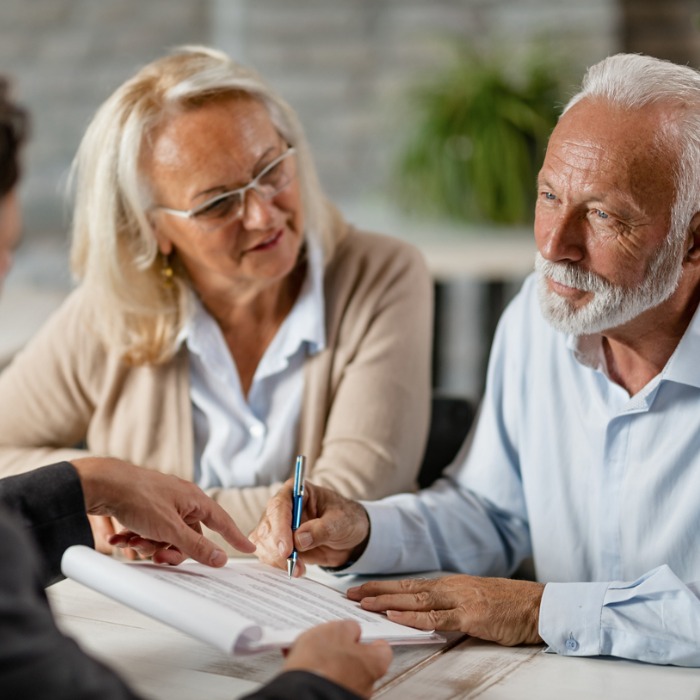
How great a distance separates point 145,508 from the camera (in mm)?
1425

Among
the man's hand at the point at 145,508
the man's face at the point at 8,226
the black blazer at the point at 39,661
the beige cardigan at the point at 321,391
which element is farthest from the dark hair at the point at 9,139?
the beige cardigan at the point at 321,391

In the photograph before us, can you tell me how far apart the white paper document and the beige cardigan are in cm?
61

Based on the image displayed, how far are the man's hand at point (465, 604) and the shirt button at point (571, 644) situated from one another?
0.04m

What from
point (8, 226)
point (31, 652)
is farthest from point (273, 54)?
point (31, 652)

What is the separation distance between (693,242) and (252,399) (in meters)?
0.93

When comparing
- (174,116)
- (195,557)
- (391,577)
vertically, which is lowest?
(391,577)

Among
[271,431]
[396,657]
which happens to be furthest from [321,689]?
[271,431]

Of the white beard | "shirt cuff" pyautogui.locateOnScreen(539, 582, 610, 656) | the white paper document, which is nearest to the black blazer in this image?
the white paper document

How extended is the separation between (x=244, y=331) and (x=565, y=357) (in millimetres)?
727

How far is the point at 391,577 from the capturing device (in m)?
A: 1.66

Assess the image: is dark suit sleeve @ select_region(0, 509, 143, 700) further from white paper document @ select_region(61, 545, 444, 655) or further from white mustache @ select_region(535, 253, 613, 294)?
white mustache @ select_region(535, 253, 613, 294)

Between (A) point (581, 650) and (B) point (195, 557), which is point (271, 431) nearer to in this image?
(B) point (195, 557)

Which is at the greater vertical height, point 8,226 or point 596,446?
point 8,226

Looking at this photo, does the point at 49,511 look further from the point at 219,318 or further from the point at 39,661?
the point at 219,318
